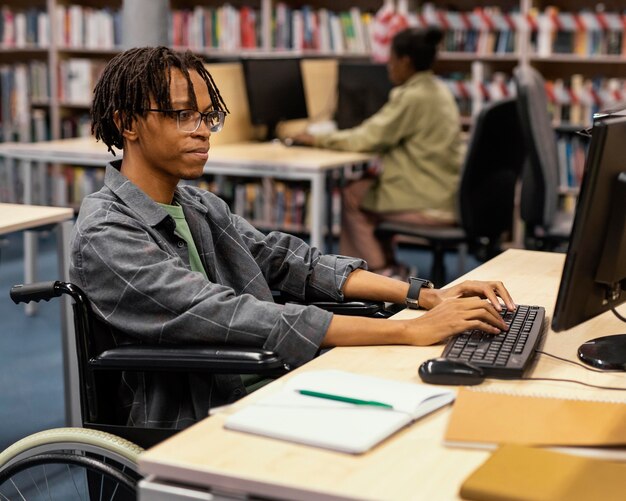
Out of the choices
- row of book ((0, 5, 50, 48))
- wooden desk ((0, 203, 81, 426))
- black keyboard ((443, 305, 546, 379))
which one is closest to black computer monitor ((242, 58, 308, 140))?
wooden desk ((0, 203, 81, 426))

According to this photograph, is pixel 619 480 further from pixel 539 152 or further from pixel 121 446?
pixel 539 152

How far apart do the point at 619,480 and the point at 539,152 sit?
2.73 meters

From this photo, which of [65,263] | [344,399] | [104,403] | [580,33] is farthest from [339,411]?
[580,33]

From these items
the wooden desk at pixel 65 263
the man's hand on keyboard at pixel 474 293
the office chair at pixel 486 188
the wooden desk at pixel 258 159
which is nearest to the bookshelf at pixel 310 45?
the wooden desk at pixel 258 159

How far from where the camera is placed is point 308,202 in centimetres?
543

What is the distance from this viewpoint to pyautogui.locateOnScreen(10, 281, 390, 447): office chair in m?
1.64

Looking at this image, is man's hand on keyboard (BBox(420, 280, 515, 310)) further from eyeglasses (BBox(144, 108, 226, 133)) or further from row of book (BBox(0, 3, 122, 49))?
row of book (BBox(0, 3, 122, 49))

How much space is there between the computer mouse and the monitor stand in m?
0.23

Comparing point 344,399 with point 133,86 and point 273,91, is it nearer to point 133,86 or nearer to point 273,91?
point 133,86

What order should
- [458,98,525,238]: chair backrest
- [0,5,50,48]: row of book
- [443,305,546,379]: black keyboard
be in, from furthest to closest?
[0,5,50,48]: row of book
[458,98,525,238]: chair backrest
[443,305,546,379]: black keyboard

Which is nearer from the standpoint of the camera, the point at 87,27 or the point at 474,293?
the point at 474,293

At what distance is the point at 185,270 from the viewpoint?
5.74 feet

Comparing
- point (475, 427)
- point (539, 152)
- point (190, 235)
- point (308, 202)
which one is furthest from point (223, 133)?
point (475, 427)

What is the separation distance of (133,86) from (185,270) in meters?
0.37
